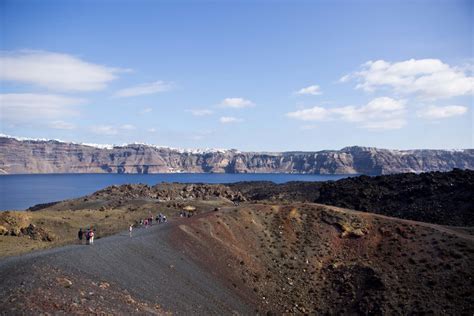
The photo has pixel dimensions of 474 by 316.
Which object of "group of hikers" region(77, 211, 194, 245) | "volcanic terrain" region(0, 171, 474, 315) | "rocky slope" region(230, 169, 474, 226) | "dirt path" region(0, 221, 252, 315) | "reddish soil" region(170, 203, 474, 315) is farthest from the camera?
"rocky slope" region(230, 169, 474, 226)

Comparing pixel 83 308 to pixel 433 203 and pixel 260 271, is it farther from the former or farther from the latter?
pixel 433 203

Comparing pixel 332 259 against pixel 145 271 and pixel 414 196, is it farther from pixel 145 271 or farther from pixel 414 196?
pixel 414 196

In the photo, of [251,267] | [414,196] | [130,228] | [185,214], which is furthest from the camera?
[414,196]

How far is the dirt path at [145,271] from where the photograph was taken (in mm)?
24625

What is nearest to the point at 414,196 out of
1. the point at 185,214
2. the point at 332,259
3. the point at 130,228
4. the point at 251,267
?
the point at 185,214

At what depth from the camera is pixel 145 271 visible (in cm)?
2881

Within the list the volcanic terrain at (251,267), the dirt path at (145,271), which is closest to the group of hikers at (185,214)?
the volcanic terrain at (251,267)

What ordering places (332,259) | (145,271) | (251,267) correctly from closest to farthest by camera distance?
(145,271) → (251,267) → (332,259)

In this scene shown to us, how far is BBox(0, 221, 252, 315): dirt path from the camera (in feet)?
80.8

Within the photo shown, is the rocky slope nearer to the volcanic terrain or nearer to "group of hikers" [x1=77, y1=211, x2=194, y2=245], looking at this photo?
the volcanic terrain

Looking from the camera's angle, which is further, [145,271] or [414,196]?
[414,196]

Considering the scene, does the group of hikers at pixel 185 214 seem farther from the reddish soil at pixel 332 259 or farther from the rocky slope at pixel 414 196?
the rocky slope at pixel 414 196

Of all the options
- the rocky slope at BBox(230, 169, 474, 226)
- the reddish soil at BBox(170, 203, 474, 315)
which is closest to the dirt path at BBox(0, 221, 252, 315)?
the reddish soil at BBox(170, 203, 474, 315)

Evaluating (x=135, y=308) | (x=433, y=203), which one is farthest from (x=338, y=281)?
(x=433, y=203)
